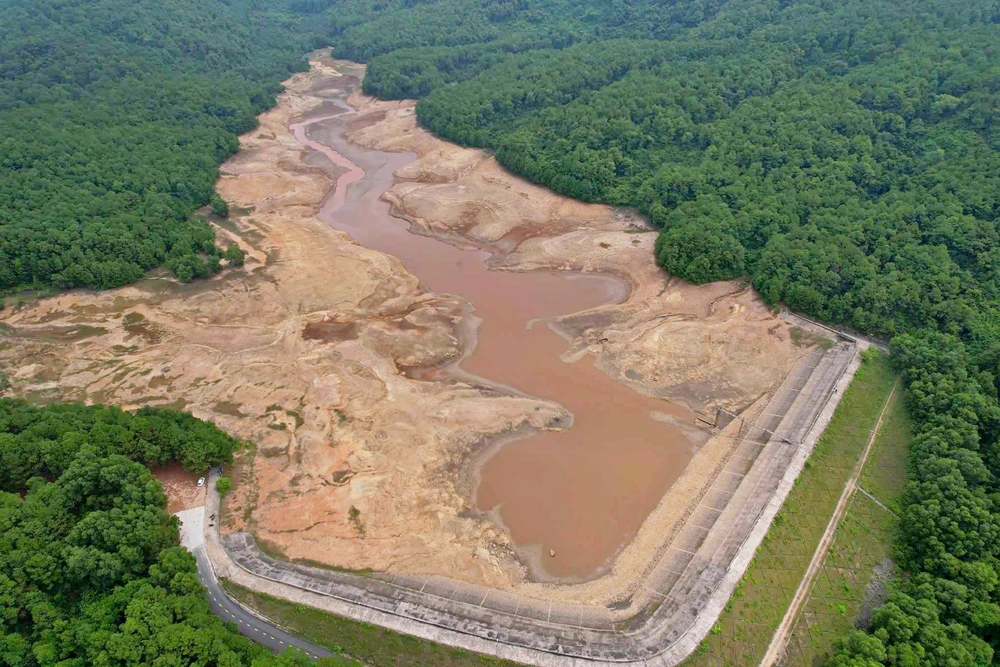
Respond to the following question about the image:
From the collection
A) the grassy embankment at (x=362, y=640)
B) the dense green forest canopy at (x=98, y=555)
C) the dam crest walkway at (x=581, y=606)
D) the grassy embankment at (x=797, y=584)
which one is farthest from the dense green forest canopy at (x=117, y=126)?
the grassy embankment at (x=797, y=584)

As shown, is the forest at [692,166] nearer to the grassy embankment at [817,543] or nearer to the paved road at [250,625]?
the grassy embankment at [817,543]

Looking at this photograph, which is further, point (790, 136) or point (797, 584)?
point (790, 136)

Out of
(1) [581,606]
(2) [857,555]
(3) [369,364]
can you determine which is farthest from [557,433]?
(2) [857,555]

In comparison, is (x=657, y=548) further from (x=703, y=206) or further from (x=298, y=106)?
(x=298, y=106)

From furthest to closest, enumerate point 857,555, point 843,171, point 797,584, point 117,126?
point 117,126 < point 843,171 < point 857,555 < point 797,584

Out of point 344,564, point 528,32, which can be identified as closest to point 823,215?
point 344,564

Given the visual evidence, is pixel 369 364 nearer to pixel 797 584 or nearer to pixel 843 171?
pixel 797 584

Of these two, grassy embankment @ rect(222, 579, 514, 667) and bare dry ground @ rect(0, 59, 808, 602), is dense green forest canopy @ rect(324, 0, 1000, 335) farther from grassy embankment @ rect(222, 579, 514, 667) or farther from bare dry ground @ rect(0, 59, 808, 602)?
grassy embankment @ rect(222, 579, 514, 667)
